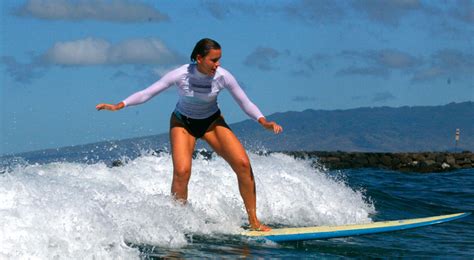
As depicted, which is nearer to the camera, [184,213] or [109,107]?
[109,107]

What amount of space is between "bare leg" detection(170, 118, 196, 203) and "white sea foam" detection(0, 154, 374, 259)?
0.19 meters

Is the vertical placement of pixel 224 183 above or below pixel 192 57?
below

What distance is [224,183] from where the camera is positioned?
45.0 feet

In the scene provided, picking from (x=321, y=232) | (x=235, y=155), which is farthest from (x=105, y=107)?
(x=321, y=232)

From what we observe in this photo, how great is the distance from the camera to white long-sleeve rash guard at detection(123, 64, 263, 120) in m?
9.27

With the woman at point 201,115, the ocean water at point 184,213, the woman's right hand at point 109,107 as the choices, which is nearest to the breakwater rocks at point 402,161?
the ocean water at point 184,213

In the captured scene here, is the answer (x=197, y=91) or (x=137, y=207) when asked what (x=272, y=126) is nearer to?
(x=197, y=91)

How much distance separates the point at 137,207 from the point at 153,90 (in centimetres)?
131

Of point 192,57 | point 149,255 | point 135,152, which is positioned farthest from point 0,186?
point 135,152

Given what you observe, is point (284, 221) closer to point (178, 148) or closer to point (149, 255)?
point (178, 148)

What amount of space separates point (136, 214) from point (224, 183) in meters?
4.73

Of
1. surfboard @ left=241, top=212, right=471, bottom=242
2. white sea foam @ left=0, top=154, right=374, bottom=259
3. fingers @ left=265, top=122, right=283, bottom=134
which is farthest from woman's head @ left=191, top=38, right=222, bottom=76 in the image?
surfboard @ left=241, top=212, right=471, bottom=242

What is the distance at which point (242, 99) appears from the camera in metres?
9.41

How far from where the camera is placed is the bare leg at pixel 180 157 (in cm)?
935
